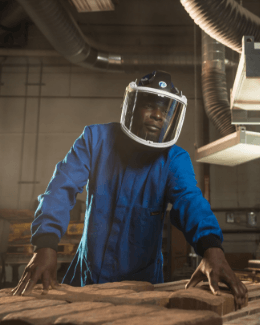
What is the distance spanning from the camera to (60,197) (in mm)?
1373

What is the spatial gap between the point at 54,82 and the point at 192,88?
3.20m

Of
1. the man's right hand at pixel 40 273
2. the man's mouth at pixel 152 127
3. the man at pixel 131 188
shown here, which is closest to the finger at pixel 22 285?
the man's right hand at pixel 40 273

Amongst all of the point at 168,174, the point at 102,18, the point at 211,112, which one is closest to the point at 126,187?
the point at 168,174

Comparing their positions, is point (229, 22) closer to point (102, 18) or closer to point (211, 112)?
point (211, 112)

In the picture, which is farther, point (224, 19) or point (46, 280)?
point (224, 19)

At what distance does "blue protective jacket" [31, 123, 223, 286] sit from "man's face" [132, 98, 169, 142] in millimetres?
84

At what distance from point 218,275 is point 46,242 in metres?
0.64

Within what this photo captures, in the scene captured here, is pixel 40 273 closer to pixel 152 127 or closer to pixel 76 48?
pixel 152 127

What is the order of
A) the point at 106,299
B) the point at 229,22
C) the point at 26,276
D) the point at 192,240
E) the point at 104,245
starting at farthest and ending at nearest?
1. the point at 229,22
2. the point at 104,245
3. the point at 192,240
4. the point at 26,276
5. the point at 106,299

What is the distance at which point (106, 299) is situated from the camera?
2.77ft

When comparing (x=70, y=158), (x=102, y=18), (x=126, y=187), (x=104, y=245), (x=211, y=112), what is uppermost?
(x=102, y=18)

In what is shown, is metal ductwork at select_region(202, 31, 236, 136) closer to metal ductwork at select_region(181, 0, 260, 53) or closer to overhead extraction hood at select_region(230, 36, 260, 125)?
metal ductwork at select_region(181, 0, 260, 53)

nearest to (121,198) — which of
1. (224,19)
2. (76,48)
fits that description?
(224,19)

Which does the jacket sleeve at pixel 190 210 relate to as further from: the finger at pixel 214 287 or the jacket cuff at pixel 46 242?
the jacket cuff at pixel 46 242
